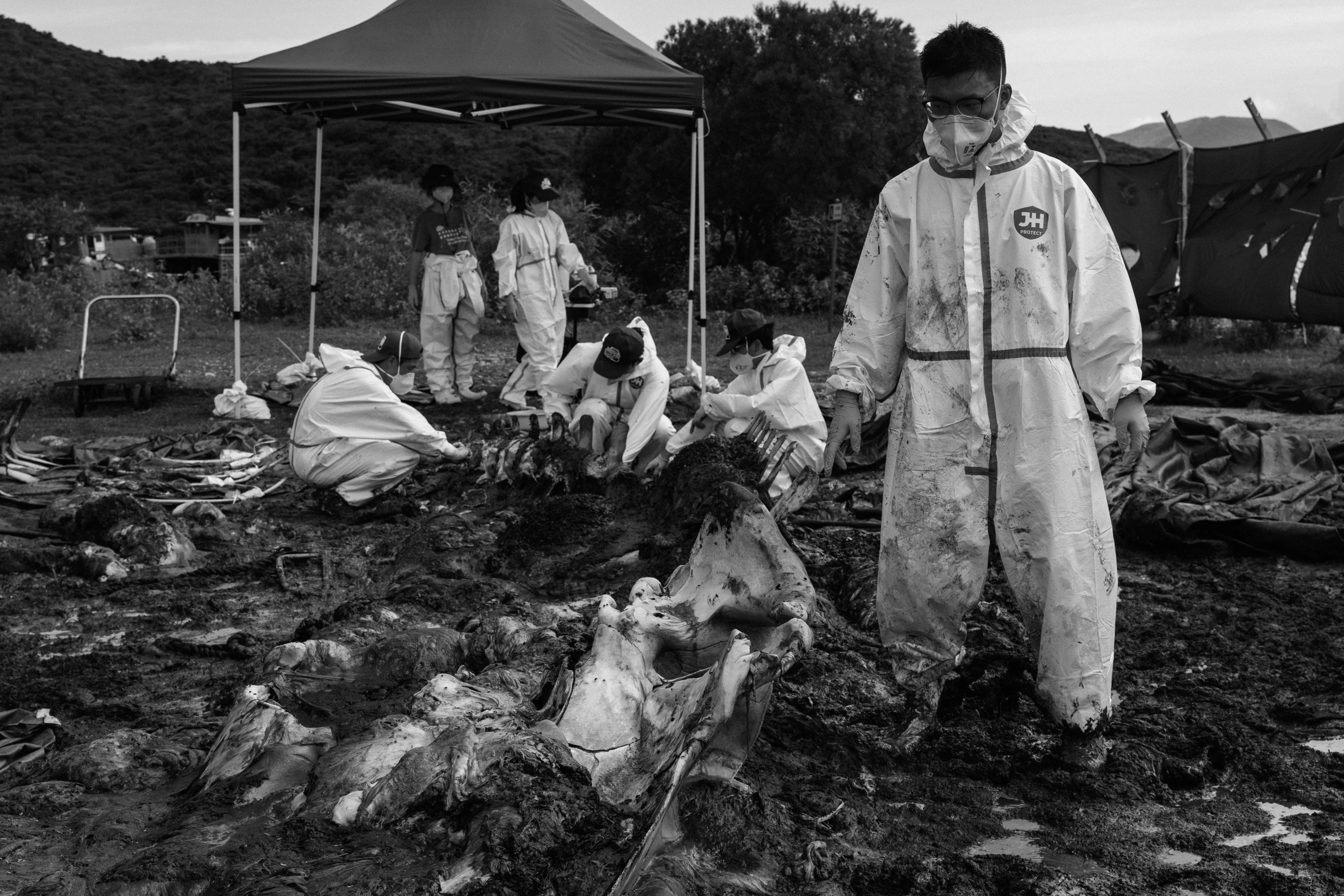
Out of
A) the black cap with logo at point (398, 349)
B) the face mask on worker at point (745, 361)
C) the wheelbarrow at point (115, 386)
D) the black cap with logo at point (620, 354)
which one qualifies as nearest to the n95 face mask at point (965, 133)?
the face mask on worker at point (745, 361)

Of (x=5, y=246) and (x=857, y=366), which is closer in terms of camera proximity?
(x=857, y=366)

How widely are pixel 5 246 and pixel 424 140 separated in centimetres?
1507

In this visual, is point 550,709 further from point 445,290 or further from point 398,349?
point 445,290

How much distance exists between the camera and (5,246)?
69.2ft

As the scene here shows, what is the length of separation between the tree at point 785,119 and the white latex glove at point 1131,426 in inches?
671

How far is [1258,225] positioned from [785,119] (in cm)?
1045

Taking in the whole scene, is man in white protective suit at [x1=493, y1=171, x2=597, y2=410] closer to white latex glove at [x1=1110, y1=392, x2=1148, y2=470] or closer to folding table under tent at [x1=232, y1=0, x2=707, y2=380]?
folding table under tent at [x1=232, y1=0, x2=707, y2=380]

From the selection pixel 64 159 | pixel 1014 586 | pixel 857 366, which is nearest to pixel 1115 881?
pixel 1014 586

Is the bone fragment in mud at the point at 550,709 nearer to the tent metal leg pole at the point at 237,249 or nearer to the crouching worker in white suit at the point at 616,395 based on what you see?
the crouching worker in white suit at the point at 616,395

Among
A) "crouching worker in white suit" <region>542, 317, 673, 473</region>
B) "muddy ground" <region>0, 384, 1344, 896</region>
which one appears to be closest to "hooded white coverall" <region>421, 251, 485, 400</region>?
"crouching worker in white suit" <region>542, 317, 673, 473</region>

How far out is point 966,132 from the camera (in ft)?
11.0

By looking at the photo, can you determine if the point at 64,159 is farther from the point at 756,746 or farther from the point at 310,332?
the point at 756,746

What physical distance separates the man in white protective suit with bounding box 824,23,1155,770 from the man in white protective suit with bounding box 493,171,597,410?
20.4 feet

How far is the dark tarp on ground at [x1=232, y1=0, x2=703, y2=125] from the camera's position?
Answer: 8.74m
